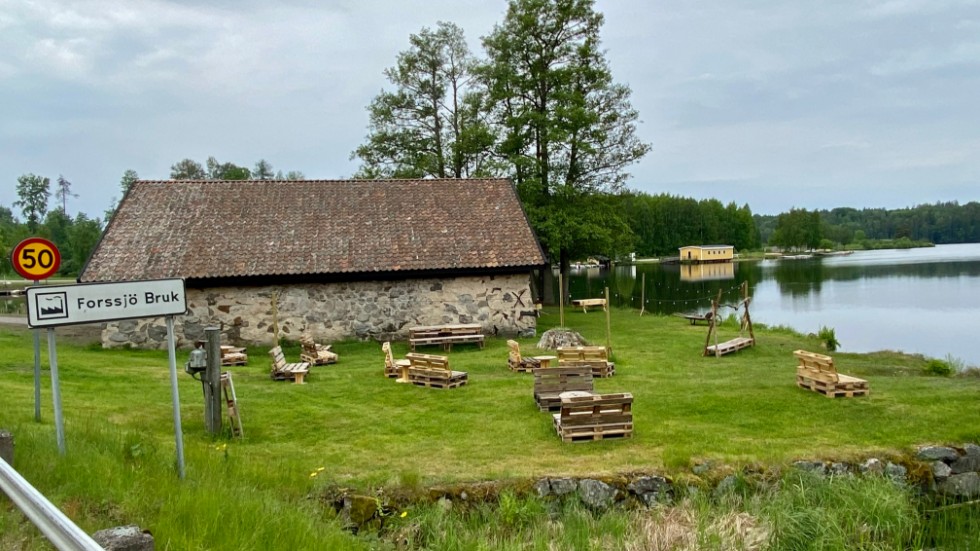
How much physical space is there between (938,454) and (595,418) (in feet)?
15.9

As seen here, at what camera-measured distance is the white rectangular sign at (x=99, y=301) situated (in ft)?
20.6

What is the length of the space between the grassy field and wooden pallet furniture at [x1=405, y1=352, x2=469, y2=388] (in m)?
0.31

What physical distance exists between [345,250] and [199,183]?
687 cm

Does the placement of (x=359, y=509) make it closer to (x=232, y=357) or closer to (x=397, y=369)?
(x=397, y=369)

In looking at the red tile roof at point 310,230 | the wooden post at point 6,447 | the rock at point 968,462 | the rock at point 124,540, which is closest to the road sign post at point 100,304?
the wooden post at point 6,447

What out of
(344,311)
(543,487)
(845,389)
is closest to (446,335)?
(344,311)

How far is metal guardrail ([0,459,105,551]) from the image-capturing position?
2832 mm

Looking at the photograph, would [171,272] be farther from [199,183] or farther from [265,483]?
[265,483]

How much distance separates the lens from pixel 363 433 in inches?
412

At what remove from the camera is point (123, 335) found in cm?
1930

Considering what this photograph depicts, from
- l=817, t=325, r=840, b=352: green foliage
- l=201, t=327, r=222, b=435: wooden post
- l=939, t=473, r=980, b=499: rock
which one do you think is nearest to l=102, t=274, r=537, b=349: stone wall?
l=817, t=325, r=840, b=352: green foliage

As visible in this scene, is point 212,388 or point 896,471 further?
point 212,388

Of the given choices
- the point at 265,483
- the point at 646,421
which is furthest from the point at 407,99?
the point at 265,483

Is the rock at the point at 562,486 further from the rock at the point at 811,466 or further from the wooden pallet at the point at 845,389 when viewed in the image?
the wooden pallet at the point at 845,389
